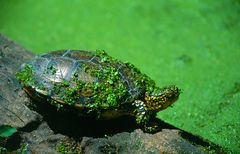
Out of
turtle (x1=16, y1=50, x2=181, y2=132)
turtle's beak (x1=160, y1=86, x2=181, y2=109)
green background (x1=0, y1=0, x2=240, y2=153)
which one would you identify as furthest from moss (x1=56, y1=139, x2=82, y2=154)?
green background (x1=0, y1=0, x2=240, y2=153)

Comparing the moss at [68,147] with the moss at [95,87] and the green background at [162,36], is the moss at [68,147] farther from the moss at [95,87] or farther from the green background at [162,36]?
the green background at [162,36]

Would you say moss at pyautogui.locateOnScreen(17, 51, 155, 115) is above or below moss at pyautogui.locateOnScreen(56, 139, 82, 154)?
above

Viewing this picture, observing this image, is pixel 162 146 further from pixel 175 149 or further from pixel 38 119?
pixel 38 119

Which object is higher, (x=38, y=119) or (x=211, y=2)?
(x=211, y=2)

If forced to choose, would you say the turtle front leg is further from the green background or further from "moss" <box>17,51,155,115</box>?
the green background

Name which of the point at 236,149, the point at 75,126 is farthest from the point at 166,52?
the point at 75,126

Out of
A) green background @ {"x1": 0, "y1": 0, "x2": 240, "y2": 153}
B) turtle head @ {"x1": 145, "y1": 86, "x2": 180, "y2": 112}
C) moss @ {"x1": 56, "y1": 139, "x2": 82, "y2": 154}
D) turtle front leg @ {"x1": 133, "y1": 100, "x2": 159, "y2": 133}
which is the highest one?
green background @ {"x1": 0, "y1": 0, "x2": 240, "y2": 153}

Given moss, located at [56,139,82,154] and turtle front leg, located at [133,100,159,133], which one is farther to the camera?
turtle front leg, located at [133,100,159,133]

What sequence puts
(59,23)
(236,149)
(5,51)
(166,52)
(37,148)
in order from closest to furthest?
(37,148) < (236,149) < (5,51) < (166,52) < (59,23)

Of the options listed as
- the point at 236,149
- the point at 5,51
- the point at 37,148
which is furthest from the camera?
the point at 5,51
